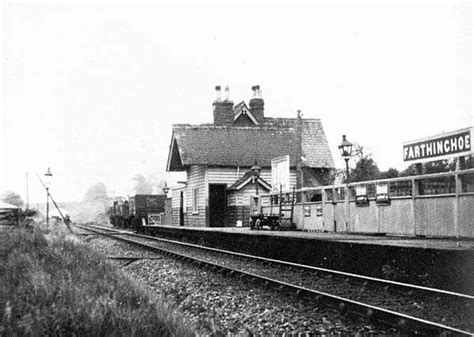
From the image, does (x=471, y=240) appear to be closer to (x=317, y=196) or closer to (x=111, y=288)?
(x=111, y=288)

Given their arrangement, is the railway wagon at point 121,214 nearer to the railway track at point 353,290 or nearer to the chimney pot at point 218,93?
the chimney pot at point 218,93

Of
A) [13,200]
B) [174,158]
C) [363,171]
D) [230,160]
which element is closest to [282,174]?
[230,160]

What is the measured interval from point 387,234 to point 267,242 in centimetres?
295

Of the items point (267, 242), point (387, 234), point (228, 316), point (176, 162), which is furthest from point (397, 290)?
point (176, 162)

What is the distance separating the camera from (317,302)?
24.8 feet

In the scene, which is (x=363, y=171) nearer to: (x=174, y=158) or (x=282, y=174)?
(x=174, y=158)

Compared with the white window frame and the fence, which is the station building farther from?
the fence

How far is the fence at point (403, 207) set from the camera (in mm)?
11289

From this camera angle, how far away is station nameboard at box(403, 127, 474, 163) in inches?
445

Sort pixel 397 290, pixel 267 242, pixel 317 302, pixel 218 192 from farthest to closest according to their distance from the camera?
1. pixel 218 192
2. pixel 267 242
3. pixel 397 290
4. pixel 317 302

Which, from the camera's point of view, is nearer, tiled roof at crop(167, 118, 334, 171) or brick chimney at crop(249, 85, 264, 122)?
tiled roof at crop(167, 118, 334, 171)

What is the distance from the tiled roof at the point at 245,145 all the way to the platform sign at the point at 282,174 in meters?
7.96

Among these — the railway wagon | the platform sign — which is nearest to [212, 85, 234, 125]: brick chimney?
the railway wagon

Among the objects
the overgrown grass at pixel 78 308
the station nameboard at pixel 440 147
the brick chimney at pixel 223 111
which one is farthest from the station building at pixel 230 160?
the overgrown grass at pixel 78 308
